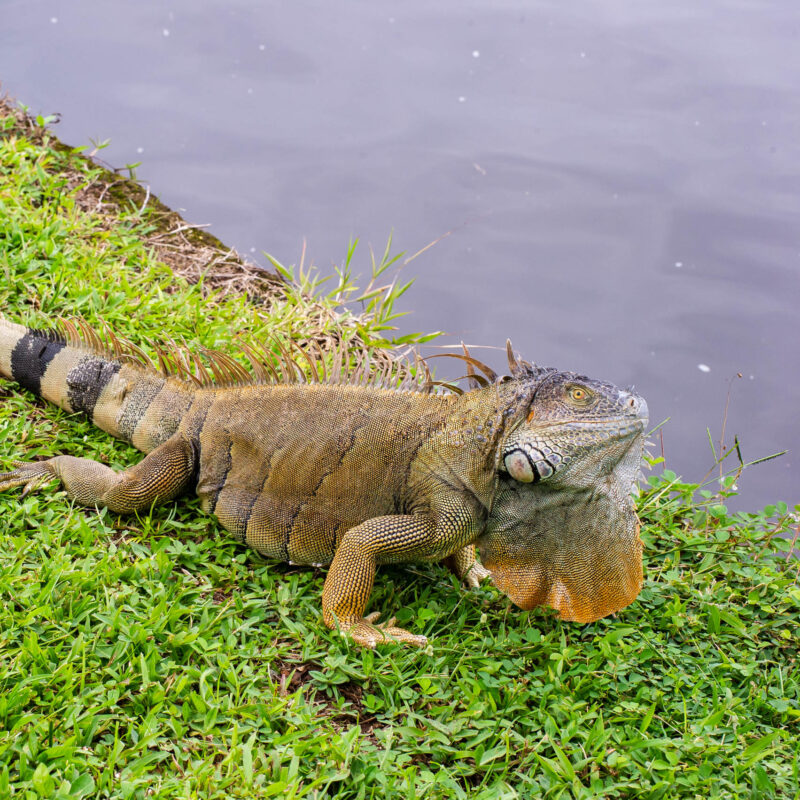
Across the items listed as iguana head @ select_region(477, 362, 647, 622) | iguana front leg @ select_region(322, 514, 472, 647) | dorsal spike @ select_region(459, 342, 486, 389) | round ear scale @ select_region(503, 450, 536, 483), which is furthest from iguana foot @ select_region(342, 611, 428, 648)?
dorsal spike @ select_region(459, 342, 486, 389)

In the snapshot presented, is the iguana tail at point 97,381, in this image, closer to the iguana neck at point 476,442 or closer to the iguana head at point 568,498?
the iguana neck at point 476,442

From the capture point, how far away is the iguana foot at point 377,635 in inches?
127

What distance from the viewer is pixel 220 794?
2537 millimetres

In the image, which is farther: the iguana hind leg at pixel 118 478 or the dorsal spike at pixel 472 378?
the iguana hind leg at pixel 118 478

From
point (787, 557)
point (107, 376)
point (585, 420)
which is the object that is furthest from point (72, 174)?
point (787, 557)

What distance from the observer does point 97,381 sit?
4090 millimetres

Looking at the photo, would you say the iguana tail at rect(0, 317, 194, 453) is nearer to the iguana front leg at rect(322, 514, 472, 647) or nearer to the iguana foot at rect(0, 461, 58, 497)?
the iguana foot at rect(0, 461, 58, 497)

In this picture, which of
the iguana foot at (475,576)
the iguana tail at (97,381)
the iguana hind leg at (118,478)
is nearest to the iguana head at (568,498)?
the iguana foot at (475,576)

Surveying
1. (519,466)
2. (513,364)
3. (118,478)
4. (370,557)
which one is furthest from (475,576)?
(118,478)

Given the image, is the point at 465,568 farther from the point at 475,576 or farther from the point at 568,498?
the point at 568,498

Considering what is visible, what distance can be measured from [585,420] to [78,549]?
2071mm

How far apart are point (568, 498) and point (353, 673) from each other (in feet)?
3.33

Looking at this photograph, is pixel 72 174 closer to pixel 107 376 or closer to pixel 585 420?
pixel 107 376

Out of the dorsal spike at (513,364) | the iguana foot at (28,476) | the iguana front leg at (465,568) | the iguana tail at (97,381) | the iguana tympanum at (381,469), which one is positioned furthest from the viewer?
the iguana tail at (97,381)
